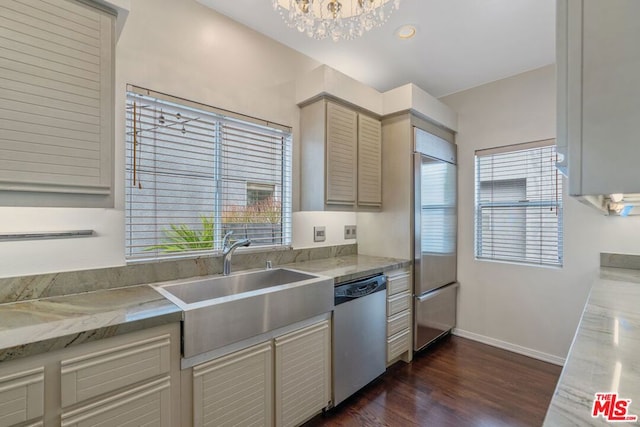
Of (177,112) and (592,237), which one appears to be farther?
(592,237)

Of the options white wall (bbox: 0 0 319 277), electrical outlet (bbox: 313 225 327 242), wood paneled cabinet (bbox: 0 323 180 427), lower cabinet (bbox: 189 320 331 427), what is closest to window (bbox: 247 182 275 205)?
white wall (bbox: 0 0 319 277)

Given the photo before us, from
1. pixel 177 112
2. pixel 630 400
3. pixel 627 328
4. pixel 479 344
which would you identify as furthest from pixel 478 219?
pixel 177 112

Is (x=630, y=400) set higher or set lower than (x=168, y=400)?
higher

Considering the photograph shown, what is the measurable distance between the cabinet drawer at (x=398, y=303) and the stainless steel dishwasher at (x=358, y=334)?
0.08 m

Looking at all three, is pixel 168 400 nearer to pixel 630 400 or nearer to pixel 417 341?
pixel 630 400

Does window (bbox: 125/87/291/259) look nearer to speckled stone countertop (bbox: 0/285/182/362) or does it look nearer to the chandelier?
speckled stone countertop (bbox: 0/285/182/362)

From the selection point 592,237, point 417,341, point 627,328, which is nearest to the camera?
point 627,328

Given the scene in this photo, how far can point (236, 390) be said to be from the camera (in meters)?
1.43

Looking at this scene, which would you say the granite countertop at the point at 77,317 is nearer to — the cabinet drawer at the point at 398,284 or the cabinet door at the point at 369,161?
the cabinet drawer at the point at 398,284

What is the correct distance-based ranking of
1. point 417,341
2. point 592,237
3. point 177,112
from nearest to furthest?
1. point 177,112
2. point 592,237
3. point 417,341

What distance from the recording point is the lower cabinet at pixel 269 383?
1343 mm

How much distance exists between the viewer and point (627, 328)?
1.07 metres

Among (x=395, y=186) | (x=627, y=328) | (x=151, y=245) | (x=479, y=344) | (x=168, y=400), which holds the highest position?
(x=395, y=186)

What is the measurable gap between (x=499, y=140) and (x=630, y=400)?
278cm
